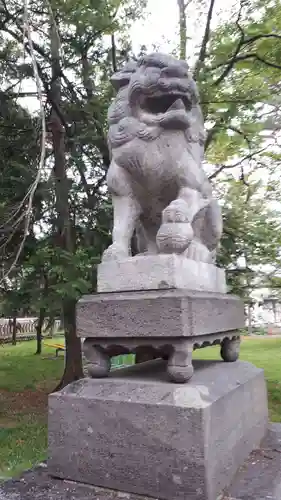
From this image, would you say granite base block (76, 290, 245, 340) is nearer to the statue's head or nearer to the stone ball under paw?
the stone ball under paw

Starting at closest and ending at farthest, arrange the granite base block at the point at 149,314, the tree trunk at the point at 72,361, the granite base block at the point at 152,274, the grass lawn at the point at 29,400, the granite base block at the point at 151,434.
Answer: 1. the granite base block at the point at 151,434
2. the granite base block at the point at 149,314
3. the granite base block at the point at 152,274
4. the grass lawn at the point at 29,400
5. the tree trunk at the point at 72,361

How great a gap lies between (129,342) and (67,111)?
15.4ft

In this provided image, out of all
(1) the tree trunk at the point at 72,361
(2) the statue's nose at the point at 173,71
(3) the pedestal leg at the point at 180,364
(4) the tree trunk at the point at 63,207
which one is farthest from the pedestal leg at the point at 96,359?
(1) the tree trunk at the point at 72,361

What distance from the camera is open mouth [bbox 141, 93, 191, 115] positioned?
2.56m

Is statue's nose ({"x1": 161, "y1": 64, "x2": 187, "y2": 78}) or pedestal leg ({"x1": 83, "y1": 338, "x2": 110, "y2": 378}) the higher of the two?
statue's nose ({"x1": 161, "y1": 64, "x2": 187, "y2": 78})

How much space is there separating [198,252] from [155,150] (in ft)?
2.21

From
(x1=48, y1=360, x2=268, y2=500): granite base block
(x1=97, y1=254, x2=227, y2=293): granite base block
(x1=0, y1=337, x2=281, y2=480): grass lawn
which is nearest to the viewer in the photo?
(x1=48, y1=360, x2=268, y2=500): granite base block

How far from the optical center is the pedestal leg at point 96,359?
2.38 m

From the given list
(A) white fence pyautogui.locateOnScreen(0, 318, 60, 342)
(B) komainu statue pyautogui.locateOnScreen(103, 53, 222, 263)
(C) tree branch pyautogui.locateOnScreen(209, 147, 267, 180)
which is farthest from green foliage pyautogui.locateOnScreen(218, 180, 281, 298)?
(A) white fence pyautogui.locateOnScreen(0, 318, 60, 342)

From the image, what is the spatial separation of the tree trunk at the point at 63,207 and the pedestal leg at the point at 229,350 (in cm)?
251

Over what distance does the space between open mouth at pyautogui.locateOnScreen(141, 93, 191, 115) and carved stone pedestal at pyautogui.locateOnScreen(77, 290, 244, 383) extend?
1142 mm

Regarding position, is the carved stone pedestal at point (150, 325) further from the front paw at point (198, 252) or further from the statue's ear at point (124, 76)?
the statue's ear at point (124, 76)

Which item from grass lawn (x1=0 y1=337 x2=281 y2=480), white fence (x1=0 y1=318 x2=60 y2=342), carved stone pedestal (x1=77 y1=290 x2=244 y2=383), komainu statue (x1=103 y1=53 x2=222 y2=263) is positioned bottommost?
grass lawn (x1=0 y1=337 x2=281 y2=480)

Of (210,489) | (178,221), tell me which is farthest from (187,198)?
(210,489)
